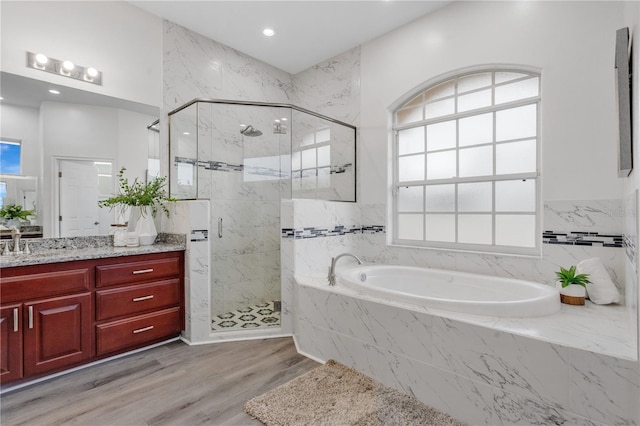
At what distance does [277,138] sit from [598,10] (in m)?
2.71

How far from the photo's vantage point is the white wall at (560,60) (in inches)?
83.9

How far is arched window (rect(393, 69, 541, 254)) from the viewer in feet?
8.40

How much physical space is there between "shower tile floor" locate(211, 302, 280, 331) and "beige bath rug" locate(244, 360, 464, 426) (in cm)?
96

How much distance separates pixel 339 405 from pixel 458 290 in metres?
1.42

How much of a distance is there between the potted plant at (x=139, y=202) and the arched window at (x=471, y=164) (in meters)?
2.44

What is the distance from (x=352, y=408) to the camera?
172 cm

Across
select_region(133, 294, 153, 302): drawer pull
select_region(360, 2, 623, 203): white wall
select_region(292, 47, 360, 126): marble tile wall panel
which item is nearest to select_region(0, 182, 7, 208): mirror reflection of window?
select_region(133, 294, 153, 302): drawer pull

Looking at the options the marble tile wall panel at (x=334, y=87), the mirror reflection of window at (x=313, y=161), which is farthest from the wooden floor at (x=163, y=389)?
the marble tile wall panel at (x=334, y=87)

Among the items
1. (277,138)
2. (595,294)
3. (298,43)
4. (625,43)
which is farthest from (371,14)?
(595,294)

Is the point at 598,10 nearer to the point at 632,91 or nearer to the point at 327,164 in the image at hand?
the point at 632,91

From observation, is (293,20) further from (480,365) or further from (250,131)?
(480,365)

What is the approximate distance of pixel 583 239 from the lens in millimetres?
2207

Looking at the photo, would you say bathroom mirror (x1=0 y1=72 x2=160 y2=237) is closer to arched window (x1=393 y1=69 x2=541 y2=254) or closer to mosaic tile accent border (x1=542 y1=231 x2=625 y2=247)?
arched window (x1=393 y1=69 x2=541 y2=254)

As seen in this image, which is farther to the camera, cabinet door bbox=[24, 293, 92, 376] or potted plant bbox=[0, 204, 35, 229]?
potted plant bbox=[0, 204, 35, 229]
